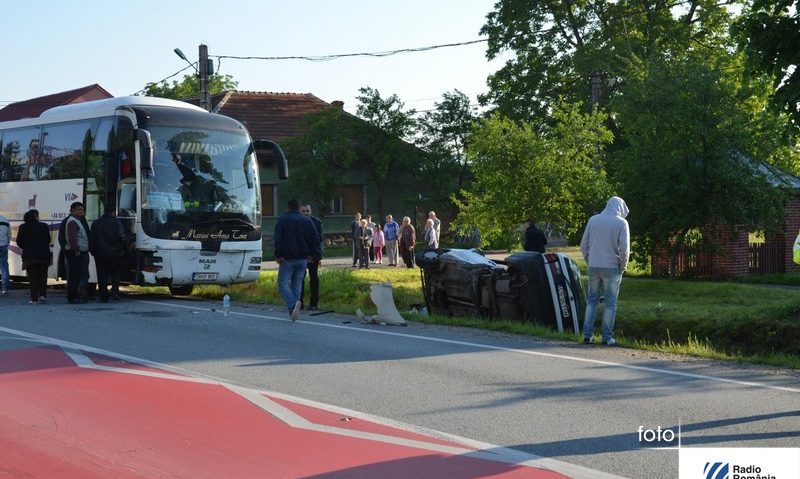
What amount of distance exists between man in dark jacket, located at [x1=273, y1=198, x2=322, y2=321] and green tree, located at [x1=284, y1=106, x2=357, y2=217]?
1229 inches

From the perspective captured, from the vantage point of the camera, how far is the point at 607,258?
41.7 feet

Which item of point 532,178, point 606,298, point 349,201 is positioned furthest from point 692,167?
point 349,201

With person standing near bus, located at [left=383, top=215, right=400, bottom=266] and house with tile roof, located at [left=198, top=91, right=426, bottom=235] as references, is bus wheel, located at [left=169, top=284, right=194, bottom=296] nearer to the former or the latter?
person standing near bus, located at [left=383, top=215, right=400, bottom=266]

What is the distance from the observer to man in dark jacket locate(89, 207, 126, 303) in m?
18.5

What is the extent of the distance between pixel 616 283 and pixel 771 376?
2.84m

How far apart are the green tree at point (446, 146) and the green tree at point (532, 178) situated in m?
20.8

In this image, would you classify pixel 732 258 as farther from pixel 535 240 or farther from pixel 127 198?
pixel 127 198

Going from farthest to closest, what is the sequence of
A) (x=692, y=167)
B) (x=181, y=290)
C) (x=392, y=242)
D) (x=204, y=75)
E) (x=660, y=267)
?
1. (x=392, y=242)
2. (x=204, y=75)
3. (x=660, y=267)
4. (x=692, y=167)
5. (x=181, y=290)

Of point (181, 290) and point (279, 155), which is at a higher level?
point (279, 155)

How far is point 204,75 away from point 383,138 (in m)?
20.2

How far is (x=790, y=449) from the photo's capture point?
680cm

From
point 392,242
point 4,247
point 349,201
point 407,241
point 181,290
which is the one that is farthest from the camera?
point 349,201

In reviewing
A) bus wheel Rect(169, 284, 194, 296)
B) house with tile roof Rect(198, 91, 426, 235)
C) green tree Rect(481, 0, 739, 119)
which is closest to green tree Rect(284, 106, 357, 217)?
house with tile roof Rect(198, 91, 426, 235)

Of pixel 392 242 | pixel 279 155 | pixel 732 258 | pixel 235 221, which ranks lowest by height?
pixel 732 258
